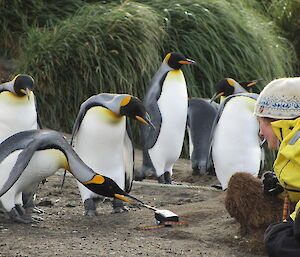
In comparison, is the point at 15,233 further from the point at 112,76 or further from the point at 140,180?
the point at 112,76

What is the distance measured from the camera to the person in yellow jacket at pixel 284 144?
2.17 m

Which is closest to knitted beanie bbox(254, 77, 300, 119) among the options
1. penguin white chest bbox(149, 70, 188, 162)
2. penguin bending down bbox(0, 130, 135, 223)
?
penguin bending down bbox(0, 130, 135, 223)

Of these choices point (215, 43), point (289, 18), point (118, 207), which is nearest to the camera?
point (118, 207)

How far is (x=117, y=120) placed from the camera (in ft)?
15.0

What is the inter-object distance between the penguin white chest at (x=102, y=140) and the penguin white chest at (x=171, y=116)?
5.76 ft

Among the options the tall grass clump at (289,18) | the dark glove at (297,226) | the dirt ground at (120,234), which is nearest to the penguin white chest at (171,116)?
the dirt ground at (120,234)

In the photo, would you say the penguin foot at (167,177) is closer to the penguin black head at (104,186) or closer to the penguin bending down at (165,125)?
the penguin bending down at (165,125)

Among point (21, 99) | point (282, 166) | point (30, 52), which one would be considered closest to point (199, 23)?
point (30, 52)

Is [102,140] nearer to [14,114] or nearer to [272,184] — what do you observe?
[14,114]

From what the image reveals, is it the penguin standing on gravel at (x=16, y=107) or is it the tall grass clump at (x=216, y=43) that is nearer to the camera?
the penguin standing on gravel at (x=16, y=107)

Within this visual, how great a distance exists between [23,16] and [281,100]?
7323 mm

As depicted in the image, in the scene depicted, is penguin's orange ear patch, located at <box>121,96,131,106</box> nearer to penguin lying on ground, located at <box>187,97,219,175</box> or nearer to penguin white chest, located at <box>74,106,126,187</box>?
penguin white chest, located at <box>74,106,126,187</box>

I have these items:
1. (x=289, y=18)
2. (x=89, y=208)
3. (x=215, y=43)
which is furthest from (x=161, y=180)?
(x=289, y=18)

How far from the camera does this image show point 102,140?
455cm
